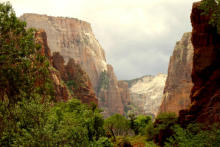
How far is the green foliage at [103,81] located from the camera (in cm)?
17296

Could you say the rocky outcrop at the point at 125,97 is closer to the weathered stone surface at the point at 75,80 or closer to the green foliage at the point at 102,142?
the weathered stone surface at the point at 75,80

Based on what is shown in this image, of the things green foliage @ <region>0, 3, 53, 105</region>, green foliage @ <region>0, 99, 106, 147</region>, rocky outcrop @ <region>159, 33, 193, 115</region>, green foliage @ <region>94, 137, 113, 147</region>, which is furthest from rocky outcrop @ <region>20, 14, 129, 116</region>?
green foliage @ <region>0, 99, 106, 147</region>

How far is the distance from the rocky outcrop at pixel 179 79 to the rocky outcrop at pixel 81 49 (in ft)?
224

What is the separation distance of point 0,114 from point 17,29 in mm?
6893

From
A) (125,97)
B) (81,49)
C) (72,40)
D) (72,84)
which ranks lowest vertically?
(125,97)

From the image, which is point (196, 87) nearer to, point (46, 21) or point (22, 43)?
point (22, 43)

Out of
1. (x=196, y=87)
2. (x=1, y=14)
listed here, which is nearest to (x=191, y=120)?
(x=196, y=87)

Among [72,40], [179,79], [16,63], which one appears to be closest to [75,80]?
[179,79]

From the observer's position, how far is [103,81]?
575ft

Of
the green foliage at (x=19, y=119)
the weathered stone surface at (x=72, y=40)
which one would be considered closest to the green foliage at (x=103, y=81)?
the weathered stone surface at (x=72, y=40)

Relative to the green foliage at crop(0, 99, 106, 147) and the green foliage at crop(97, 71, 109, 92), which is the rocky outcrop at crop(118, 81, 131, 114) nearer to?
the green foliage at crop(97, 71, 109, 92)

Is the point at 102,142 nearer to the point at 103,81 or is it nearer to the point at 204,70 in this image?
the point at 204,70

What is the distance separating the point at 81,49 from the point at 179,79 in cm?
9318

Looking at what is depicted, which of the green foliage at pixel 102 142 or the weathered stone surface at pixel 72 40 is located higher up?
the weathered stone surface at pixel 72 40
